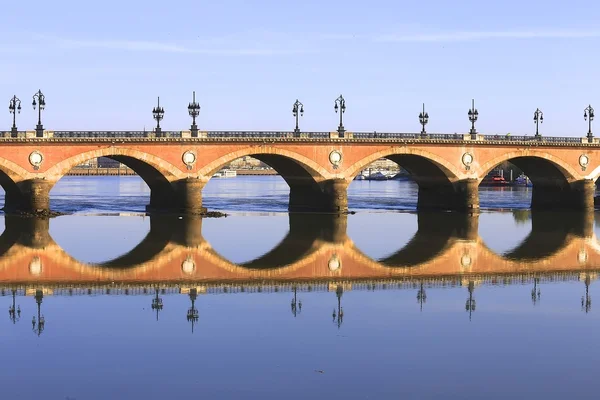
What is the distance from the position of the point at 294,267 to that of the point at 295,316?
1060 centimetres

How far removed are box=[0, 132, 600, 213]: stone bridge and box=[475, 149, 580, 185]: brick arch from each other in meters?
0.08

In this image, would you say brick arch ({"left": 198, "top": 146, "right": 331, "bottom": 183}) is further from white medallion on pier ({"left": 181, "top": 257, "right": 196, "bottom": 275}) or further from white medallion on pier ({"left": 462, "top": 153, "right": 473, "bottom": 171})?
white medallion on pier ({"left": 181, "top": 257, "right": 196, "bottom": 275})

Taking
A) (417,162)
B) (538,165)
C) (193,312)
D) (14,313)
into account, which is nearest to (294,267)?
(193,312)

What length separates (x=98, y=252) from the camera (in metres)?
41.1

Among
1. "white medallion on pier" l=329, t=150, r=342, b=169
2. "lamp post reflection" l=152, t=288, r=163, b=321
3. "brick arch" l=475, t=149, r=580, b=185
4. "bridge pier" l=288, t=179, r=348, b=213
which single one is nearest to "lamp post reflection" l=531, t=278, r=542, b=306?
"lamp post reflection" l=152, t=288, r=163, b=321

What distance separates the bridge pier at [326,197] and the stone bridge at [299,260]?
1206 centimetres

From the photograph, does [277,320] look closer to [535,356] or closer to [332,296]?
[332,296]

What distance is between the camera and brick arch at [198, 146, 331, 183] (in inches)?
2512

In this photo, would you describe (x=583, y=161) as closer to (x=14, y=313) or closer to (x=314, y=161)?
(x=314, y=161)

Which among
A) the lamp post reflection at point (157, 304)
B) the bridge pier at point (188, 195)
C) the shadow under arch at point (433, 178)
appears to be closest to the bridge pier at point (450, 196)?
the shadow under arch at point (433, 178)

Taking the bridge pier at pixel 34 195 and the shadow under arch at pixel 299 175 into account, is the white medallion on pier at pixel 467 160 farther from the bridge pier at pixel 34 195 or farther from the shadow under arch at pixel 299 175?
the bridge pier at pixel 34 195

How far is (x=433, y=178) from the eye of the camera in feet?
240

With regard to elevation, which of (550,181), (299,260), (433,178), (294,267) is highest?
(433,178)

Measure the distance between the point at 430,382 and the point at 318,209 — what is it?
4900cm
